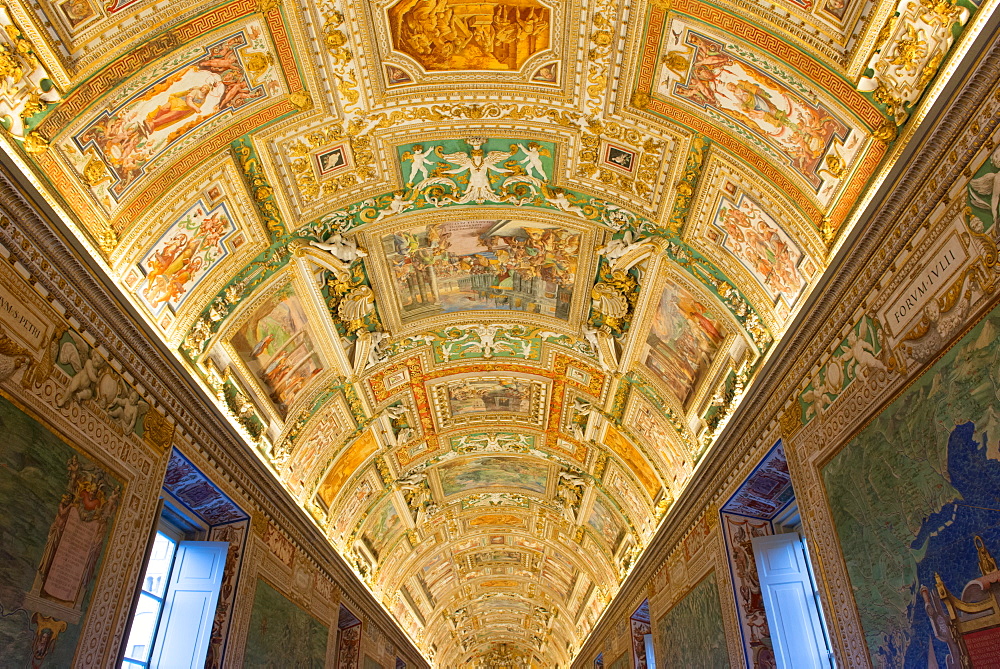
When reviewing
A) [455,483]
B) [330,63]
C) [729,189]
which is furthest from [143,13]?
[455,483]

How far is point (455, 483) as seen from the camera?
23.5 metres

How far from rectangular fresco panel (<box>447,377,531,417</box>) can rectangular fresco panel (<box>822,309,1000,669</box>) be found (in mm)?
10727

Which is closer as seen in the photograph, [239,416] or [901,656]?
[901,656]

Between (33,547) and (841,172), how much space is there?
10047mm

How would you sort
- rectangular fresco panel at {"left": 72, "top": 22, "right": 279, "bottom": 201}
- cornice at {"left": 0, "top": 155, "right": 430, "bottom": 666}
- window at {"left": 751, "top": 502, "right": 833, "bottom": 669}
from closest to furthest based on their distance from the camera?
cornice at {"left": 0, "top": 155, "right": 430, "bottom": 666} → rectangular fresco panel at {"left": 72, "top": 22, "right": 279, "bottom": 201} → window at {"left": 751, "top": 502, "right": 833, "bottom": 669}

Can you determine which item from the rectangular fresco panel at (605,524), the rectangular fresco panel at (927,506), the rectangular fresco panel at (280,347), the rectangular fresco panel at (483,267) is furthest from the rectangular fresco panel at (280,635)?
the rectangular fresco panel at (927,506)

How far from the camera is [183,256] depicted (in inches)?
401

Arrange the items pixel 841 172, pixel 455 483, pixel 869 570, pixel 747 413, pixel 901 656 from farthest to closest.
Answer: pixel 455 483
pixel 747 413
pixel 841 172
pixel 869 570
pixel 901 656

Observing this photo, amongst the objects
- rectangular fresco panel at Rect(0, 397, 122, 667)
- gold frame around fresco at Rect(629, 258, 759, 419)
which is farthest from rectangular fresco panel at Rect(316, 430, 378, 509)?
rectangular fresco panel at Rect(0, 397, 122, 667)

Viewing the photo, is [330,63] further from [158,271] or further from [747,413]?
[747,413]

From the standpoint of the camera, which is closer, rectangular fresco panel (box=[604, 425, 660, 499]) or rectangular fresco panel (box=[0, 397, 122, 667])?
rectangular fresco panel (box=[0, 397, 122, 667])

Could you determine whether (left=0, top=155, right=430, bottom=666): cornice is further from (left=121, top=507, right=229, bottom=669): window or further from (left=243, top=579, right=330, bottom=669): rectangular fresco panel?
(left=243, top=579, right=330, bottom=669): rectangular fresco panel

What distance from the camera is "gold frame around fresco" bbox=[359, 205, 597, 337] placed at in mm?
12492

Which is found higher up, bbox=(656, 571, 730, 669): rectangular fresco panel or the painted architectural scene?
the painted architectural scene
